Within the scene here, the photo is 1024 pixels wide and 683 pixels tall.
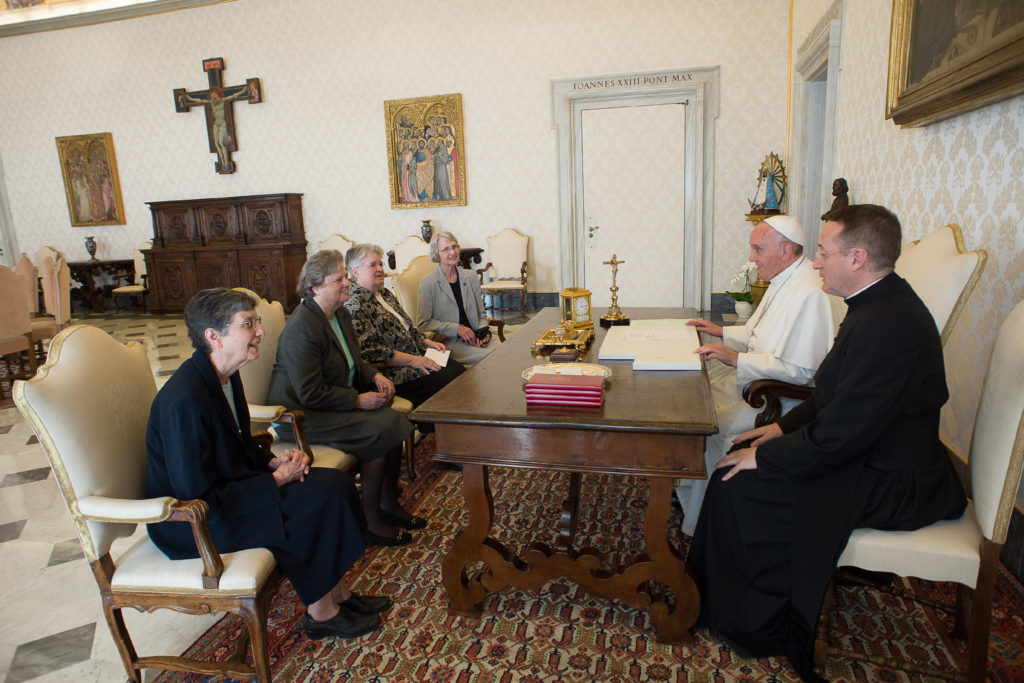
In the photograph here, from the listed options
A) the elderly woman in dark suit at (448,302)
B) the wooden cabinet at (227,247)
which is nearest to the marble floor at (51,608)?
the elderly woman in dark suit at (448,302)

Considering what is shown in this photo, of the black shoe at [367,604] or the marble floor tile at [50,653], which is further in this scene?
the black shoe at [367,604]

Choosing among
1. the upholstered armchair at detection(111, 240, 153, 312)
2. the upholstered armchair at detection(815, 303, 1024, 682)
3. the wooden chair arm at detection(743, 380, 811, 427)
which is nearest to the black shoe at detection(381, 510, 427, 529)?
the wooden chair arm at detection(743, 380, 811, 427)

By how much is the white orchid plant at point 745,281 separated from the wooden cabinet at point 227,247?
19.6 ft

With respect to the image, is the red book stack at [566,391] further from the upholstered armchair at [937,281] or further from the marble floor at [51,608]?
the marble floor at [51,608]

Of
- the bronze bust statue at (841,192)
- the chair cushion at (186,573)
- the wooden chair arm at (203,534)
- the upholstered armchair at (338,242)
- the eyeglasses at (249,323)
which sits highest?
the bronze bust statue at (841,192)

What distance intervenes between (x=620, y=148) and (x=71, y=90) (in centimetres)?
845

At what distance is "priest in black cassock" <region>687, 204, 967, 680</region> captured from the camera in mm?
1779

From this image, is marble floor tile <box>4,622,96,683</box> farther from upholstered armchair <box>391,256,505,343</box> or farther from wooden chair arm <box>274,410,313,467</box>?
upholstered armchair <box>391,256,505,343</box>

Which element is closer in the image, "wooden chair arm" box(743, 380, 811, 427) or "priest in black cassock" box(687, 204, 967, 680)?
"priest in black cassock" box(687, 204, 967, 680)

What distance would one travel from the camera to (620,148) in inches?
307

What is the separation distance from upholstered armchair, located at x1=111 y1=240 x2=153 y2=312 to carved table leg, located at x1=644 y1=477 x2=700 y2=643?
9833 mm

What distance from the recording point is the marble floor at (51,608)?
7.06 feet

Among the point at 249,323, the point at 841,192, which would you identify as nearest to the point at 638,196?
the point at 841,192

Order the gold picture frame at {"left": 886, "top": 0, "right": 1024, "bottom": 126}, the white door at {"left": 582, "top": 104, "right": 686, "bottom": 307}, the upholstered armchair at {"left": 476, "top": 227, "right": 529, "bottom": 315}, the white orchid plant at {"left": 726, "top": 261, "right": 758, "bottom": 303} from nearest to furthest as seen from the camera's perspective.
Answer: the gold picture frame at {"left": 886, "top": 0, "right": 1024, "bottom": 126}
the white orchid plant at {"left": 726, "top": 261, "right": 758, "bottom": 303}
the white door at {"left": 582, "top": 104, "right": 686, "bottom": 307}
the upholstered armchair at {"left": 476, "top": 227, "right": 529, "bottom": 315}
